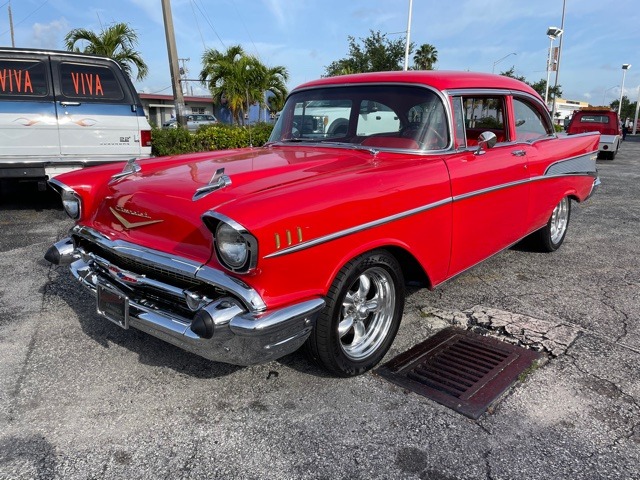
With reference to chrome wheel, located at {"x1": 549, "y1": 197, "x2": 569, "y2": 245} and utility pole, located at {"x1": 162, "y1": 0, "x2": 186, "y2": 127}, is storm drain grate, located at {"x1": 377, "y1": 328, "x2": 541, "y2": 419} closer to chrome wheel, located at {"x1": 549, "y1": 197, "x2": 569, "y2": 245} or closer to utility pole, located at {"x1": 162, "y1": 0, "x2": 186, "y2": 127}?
chrome wheel, located at {"x1": 549, "y1": 197, "x2": 569, "y2": 245}

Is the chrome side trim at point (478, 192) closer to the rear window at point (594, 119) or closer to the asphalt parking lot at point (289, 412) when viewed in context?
the asphalt parking lot at point (289, 412)

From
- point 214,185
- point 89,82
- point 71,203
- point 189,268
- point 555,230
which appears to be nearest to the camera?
point 189,268

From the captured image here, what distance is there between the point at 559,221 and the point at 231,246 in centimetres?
424

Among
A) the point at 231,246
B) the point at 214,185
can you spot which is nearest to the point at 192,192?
the point at 214,185

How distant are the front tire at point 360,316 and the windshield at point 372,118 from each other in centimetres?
97

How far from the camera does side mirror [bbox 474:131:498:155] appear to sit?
345 centimetres

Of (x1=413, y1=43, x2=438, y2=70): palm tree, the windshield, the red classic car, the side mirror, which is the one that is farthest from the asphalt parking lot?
(x1=413, y1=43, x2=438, y2=70): palm tree

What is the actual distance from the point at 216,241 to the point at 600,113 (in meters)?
17.2

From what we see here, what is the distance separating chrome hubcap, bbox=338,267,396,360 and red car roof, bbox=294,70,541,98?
1455 mm

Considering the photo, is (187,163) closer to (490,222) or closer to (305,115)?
(305,115)

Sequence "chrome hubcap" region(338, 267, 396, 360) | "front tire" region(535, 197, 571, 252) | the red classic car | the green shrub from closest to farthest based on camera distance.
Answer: the red classic car < "chrome hubcap" region(338, 267, 396, 360) < "front tire" region(535, 197, 571, 252) < the green shrub

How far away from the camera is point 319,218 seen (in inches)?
93.0

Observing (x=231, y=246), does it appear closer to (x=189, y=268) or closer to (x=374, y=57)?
(x=189, y=268)

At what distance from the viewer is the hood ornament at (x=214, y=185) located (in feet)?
8.34
